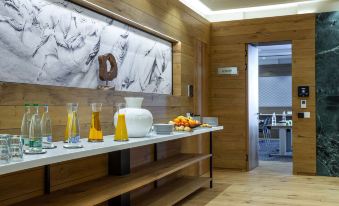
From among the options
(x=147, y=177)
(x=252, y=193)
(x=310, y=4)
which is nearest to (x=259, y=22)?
(x=310, y=4)

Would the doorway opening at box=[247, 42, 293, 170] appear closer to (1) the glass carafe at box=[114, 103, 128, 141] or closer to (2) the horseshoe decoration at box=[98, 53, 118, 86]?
(2) the horseshoe decoration at box=[98, 53, 118, 86]

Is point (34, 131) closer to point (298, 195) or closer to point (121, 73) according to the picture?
point (121, 73)

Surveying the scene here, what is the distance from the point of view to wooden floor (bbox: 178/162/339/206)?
4.56 m

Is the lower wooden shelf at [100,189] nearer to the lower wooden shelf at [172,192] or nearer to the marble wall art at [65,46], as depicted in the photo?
the lower wooden shelf at [172,192]

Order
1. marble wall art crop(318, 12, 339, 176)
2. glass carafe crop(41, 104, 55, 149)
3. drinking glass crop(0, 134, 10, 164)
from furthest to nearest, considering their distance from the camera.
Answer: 1. marble wall art crop(318, 12, 339, 176)
2. glass carafe crop(41, 104, 55, 149)
3. drinking glass crop(0, 134, 10, 164)

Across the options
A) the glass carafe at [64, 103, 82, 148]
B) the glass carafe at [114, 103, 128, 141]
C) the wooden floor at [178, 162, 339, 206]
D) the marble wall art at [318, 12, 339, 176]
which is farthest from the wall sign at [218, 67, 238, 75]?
the glass carafe at [64, 103, 82, 148]

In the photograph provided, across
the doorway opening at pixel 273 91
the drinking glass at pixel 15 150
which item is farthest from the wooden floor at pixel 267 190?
the doorway opening at pixel 273 91

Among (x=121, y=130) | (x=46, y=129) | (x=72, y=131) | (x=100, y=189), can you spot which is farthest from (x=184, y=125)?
(x=46, y=129)

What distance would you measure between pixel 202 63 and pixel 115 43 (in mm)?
2623

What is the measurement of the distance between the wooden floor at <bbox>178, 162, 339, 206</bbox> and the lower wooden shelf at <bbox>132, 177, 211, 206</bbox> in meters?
0.15

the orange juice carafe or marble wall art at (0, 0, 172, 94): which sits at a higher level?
marble wall art at (0, 0, 172, 94)

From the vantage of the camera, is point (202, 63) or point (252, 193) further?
point (202, 63)

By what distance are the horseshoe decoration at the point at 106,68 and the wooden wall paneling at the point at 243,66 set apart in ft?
11.0

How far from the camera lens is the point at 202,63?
6.39 metres
